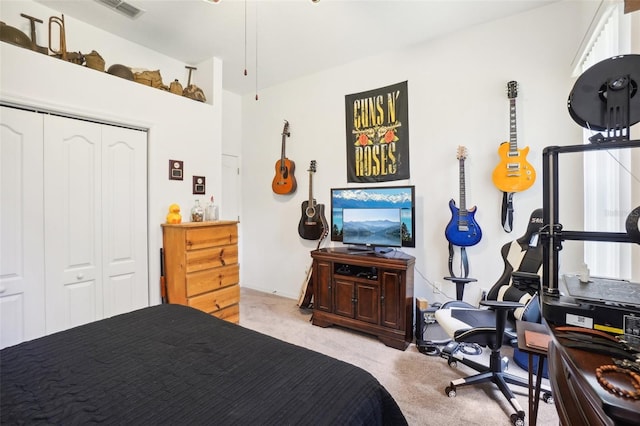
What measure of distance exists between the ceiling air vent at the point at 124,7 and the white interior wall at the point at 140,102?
1.49ft

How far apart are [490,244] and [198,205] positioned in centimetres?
298

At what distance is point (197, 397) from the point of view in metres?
0.90

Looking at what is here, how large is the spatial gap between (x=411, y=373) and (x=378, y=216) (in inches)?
57.3

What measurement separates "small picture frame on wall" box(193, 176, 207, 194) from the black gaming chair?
2631 mm

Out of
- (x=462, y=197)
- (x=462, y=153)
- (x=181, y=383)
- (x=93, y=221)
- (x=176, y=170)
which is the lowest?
(x=181, y=383)

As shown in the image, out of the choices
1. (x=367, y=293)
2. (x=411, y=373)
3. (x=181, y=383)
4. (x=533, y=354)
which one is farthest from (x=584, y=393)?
(x=367, y=293)

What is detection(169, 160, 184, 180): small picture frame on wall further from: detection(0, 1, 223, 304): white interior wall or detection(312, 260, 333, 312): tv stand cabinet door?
detection(312, 260, 333, 312): tv stand cabinet door

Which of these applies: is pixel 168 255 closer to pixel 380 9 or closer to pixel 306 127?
pixel 306 127

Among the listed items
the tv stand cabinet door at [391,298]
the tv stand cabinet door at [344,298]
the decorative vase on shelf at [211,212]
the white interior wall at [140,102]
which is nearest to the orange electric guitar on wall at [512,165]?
the tv stand cabinet door at [391,298]

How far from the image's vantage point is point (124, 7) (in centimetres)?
254

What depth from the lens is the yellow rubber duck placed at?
2.82 m

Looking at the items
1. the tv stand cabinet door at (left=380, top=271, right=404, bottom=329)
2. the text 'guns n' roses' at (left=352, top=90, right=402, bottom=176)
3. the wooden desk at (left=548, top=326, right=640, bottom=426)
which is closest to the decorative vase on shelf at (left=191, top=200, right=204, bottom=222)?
the text 'guns n' roses' at (left=352, top=90, right=402, bottom=176)

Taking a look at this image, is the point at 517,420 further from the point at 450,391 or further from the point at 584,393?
the point at 584,393

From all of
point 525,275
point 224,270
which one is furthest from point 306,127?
point 525,275
